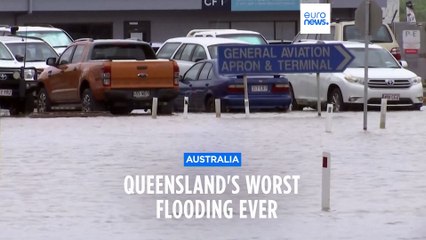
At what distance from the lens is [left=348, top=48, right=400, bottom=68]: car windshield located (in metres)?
34.0

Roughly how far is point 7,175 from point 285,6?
4763cm

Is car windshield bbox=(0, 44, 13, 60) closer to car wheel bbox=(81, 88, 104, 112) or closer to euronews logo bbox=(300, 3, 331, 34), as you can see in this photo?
car wheel bbox=(81, 88, 104, 112)

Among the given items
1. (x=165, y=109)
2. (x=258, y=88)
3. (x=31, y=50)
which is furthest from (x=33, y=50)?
(x=258, y=88)

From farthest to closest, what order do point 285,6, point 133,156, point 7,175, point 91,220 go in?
point 285,6
point 133,156
point 7,175
point 91,220

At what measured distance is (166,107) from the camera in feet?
104

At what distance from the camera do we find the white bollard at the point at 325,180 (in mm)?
12938

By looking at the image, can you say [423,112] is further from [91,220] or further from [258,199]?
[91,220]

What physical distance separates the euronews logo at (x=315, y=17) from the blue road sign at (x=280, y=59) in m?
12.5

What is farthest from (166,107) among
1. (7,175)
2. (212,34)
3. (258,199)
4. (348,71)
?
(258,199)

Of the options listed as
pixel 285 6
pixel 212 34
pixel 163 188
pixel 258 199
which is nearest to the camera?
pixel 258 199

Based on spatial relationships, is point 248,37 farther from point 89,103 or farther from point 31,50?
point 89,103

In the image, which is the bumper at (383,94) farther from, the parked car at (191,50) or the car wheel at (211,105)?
the parked car at (191,50)

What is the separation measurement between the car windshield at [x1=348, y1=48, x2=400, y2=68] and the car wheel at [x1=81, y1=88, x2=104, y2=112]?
21.7ft

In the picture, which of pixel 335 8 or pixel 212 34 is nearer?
pixel 212 34
